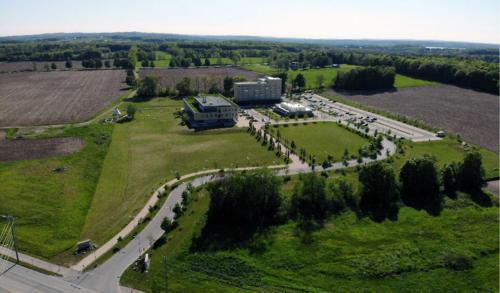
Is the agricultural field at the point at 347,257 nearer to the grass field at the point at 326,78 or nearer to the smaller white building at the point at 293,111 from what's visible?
the smaller white building at the point at 293,111

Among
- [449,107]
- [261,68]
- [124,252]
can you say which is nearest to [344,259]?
[124,252]

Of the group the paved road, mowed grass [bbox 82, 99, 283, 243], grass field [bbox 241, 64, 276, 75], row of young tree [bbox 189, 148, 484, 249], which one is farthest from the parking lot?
Result: the paved road

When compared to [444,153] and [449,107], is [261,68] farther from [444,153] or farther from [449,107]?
[444,153]

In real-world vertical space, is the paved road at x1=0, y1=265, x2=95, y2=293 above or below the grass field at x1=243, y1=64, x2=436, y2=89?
below

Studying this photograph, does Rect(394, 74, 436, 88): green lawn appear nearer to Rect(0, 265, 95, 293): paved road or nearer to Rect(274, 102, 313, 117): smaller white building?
Rect(274, 102, 313, 117): smaller white building

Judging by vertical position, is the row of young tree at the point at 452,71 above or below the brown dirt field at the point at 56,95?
above

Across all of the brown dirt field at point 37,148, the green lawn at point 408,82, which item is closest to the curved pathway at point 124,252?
the brown dirt field at point 37,148
